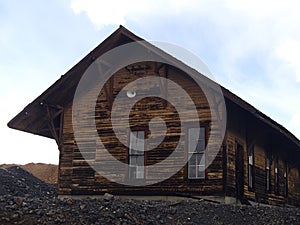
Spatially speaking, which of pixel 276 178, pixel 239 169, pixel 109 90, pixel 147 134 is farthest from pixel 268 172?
pixel 109 90

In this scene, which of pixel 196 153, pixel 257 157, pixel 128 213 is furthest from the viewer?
pixel 257 157

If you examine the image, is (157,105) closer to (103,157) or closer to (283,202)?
(103,157)

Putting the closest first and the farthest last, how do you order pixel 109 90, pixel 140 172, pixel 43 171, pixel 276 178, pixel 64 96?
pixel 140 172 → pixel 109 90 → pixel 64 96 → pixel 276 178 → pixel 43 171

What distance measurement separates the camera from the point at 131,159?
16578 millimetres

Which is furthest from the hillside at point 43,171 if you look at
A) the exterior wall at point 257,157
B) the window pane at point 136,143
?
the window pane at point 136,143

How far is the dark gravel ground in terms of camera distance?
33.6 feet

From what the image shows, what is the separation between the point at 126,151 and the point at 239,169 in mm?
4283

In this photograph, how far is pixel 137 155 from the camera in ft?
54.1

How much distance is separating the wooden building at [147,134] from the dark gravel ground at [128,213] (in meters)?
2.82

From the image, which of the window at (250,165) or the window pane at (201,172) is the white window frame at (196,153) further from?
the window at (250,165)

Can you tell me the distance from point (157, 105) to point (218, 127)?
2376 millimetres

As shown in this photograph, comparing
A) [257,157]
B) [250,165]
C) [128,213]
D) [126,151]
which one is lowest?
[128,213]

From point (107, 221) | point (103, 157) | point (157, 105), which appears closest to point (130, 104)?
point (157, 105)

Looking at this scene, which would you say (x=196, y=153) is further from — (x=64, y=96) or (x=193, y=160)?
(x=64, y=96)
